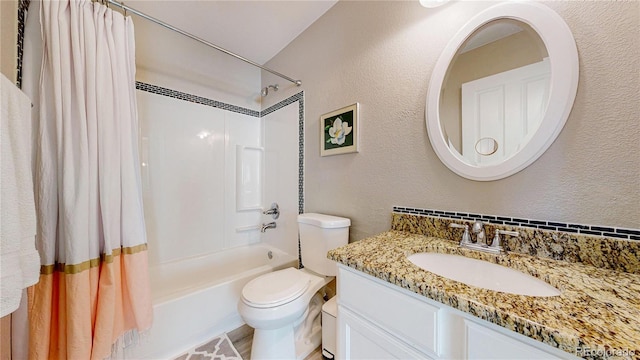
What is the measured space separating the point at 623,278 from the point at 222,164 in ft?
8.13

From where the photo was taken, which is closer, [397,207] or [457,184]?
[457,184]

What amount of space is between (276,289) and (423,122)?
1.27 metres

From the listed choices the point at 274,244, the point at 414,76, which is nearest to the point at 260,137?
the point at 274,244

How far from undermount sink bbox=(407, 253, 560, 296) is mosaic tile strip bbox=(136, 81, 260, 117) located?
2.14 meters

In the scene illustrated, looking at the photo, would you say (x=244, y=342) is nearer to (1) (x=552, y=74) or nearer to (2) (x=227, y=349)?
(2) (x=227, y=349)

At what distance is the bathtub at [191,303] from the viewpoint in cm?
128

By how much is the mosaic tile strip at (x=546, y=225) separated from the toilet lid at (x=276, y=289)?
0.84 meters

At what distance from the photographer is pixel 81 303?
90cm

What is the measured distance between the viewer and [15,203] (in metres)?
0.54

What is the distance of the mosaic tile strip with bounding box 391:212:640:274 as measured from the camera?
2.12ft

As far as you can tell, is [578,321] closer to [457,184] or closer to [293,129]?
[457,184]

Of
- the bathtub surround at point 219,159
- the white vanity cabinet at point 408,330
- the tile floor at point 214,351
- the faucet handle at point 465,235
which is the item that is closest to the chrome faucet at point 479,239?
the faucet handle at point 465,235

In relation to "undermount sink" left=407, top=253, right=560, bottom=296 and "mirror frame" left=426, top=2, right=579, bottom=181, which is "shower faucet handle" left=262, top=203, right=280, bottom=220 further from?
"mirror frame" left=426, top=2, right=579, bottom=181

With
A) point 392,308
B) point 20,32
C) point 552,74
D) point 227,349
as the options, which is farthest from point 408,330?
point 20,32
